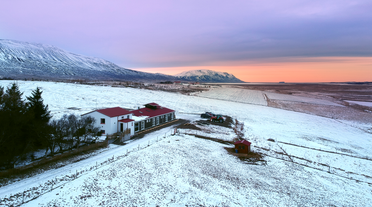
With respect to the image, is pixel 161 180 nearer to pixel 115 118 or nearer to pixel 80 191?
pixel 80 191

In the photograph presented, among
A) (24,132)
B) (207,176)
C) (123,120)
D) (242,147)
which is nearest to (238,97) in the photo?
(242,147)

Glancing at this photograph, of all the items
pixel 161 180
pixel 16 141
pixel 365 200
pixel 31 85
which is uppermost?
pixel 31 85

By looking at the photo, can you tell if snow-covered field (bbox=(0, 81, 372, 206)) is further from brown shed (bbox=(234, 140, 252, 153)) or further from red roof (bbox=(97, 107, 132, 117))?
red roof (bbox=(97, 107, 132, 117))

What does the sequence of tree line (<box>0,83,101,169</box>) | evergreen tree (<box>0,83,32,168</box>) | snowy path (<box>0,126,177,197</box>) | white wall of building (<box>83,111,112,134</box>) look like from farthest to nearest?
white wall of building (<box>83,111,112,134</box>)
tree line (<box>0,83,101,169</box>)
evergreen tree (<box>0,83,32,168</box>)
snowy path (<box>0,126,177,197</box>)

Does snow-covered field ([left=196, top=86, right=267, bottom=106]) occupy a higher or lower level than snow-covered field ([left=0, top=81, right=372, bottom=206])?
higher

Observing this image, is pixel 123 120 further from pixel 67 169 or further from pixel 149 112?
pixel 67 169

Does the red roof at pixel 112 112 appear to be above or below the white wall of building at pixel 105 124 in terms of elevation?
above

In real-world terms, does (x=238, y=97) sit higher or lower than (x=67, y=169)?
higher

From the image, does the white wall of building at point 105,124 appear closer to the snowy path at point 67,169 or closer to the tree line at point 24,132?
the tree line at point 24,132

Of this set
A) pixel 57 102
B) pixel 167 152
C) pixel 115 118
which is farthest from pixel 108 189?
pixel 57 102

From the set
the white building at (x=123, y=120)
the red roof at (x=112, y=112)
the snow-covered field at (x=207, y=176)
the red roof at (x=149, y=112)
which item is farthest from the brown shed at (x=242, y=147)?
the red roof at (x=112, y=112)

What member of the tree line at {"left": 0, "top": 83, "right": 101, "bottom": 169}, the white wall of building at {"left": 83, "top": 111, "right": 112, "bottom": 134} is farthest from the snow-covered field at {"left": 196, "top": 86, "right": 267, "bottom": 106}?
the tree line at {"left": 0, "top": 83, "right": 101, "bottom": 169}
